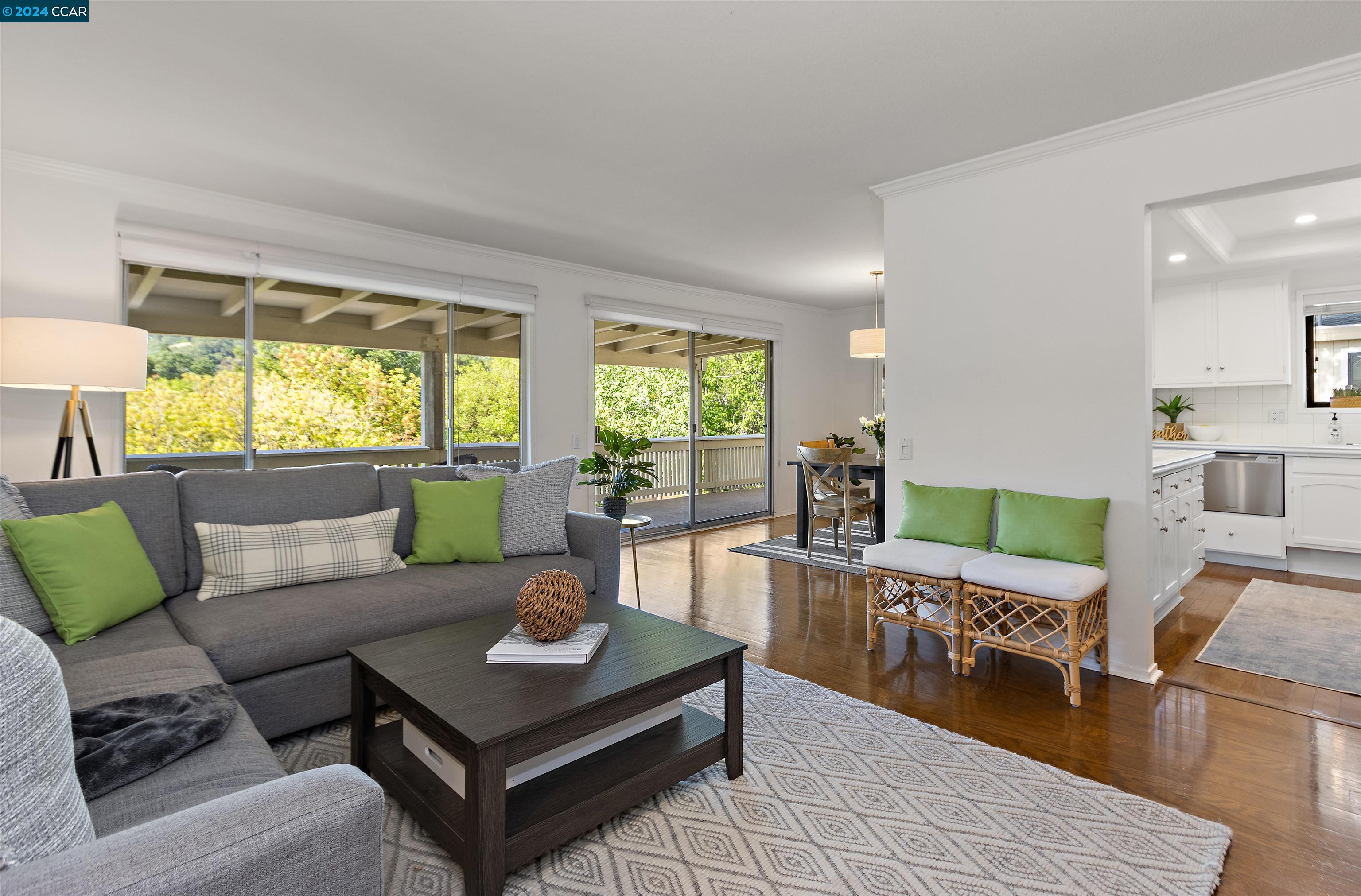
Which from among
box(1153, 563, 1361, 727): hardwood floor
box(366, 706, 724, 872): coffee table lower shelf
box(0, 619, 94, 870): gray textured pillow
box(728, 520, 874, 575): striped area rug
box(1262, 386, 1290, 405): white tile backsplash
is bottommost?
box(1153, 563, 1361, 727): hardwood floor

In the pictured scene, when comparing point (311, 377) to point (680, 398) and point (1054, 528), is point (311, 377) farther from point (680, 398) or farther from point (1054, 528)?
point (1054, 528)

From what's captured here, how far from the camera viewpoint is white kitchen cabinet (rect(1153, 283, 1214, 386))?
5445mm

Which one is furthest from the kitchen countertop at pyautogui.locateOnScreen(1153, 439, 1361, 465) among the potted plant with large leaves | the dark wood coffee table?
the dark wood coffee table

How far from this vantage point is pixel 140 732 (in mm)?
1366

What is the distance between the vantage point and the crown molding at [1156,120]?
251 cm

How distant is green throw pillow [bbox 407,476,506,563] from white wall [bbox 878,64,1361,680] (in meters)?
2.21

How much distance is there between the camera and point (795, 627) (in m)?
3.70

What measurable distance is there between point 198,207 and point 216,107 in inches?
53.1

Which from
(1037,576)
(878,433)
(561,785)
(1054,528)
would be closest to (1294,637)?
(1054,528)

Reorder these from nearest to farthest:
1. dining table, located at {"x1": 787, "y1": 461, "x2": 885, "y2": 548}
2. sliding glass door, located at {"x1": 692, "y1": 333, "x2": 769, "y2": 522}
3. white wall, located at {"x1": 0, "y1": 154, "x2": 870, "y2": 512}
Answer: white wall, located at {"x1": 0, "y1": 154, "x2": 870, "y2": 512} < dining table, located at {"x1": 787, "y1": 461, "x2": 885, "y2": 548} < sliding glass door, located at {"x1": 692, "y1": 333, "x2": 769, "y2": 522}

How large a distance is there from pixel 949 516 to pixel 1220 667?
1.34 meters

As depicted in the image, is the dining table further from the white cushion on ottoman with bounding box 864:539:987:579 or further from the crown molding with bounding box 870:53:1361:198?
the crown molding with bounding box 870:53:1361:198

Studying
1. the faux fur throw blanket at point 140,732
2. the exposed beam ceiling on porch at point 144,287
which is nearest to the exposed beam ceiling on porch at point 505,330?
the exposed beam ceiling on porch at point 144,287

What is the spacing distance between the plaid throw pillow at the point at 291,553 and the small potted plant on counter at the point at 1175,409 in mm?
6151
